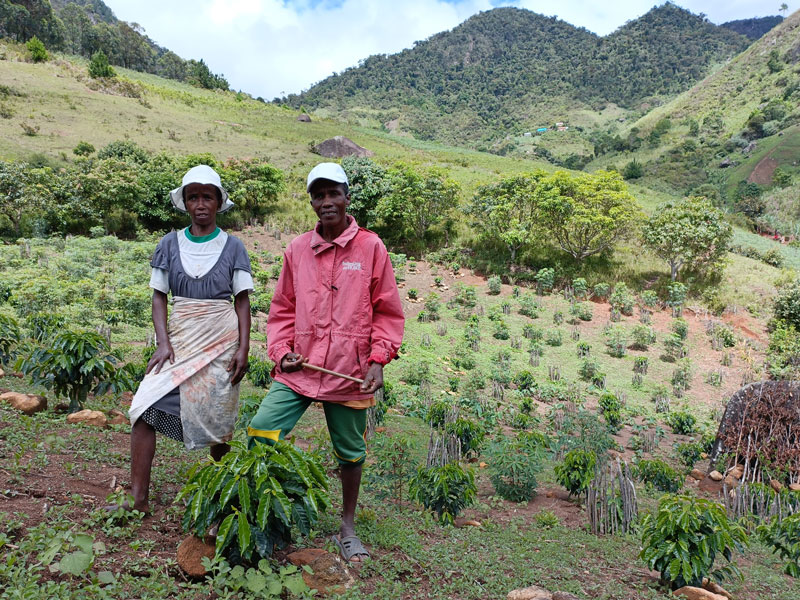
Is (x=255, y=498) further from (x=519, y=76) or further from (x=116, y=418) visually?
(x=519, y=76)

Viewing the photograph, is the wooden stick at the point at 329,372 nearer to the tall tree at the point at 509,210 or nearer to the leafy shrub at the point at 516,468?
the leafy shrub at the point at 516,468

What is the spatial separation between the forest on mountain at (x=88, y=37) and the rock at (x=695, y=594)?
5189 centimetres

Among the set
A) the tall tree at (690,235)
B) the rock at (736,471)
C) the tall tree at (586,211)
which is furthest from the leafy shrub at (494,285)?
the rock at (736,471)

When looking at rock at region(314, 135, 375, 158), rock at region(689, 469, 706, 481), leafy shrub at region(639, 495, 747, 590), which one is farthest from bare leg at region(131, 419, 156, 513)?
rock at region(314, 135, 375, 158)

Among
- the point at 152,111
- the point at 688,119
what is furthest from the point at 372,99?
the point at 152,111

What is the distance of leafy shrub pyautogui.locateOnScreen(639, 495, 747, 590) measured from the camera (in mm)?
2732

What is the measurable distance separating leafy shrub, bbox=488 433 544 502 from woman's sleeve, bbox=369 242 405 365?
293 centimetres

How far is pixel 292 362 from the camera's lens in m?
2.21

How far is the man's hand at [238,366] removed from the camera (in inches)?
93.3

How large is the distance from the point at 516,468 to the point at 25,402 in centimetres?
408

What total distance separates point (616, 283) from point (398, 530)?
15022mm

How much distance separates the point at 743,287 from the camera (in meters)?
16.4

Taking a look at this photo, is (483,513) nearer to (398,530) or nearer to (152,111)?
(398,530)

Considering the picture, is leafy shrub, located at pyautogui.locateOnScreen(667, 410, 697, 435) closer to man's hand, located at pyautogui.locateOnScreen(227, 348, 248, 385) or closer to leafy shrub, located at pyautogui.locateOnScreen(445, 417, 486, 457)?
leafy shrub, located at pyautogui.locateOnScreen(445, 417, 486, 457)
